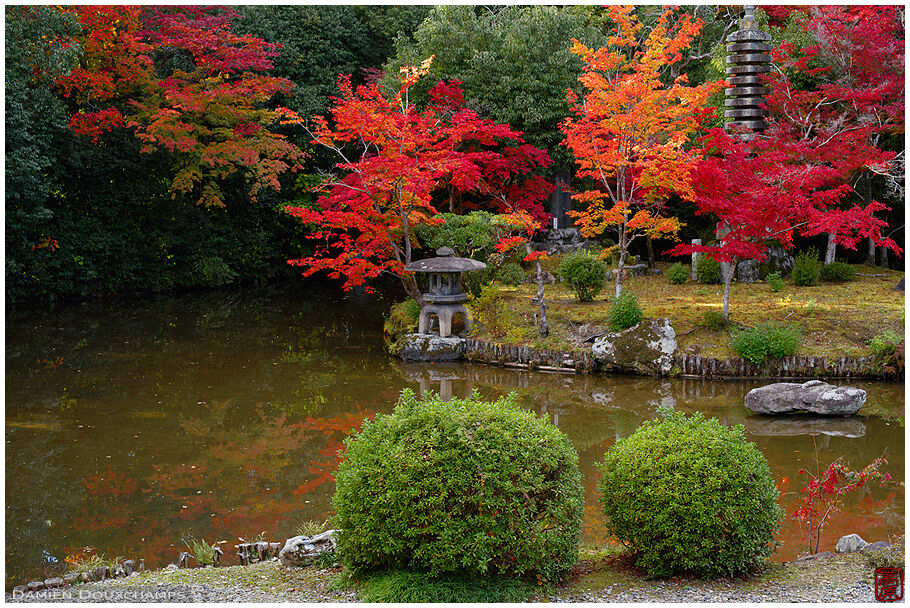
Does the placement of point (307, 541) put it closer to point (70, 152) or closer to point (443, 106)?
point (443, 106)

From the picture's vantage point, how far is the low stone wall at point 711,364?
36.7 ft

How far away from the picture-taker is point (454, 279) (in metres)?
13.6

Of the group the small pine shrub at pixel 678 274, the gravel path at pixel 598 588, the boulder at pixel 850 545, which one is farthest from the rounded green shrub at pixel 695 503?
the small pine shrub at pixel 678 274

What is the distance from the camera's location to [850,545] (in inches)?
222

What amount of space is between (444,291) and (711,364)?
4.33 meters

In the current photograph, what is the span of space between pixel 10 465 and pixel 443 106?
11460 millimetres

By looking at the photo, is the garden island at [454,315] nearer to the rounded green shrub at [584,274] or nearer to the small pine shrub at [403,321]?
the rounded green shrub at [584,274]

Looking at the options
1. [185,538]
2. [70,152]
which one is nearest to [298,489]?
[185,538]

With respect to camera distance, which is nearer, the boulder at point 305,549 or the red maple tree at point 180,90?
the boulder at point 305,549

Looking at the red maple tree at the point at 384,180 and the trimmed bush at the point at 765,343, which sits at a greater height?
the red maple tree at the point at 384,180

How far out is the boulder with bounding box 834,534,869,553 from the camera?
562 cm

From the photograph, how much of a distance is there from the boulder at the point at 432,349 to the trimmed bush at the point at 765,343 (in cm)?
407

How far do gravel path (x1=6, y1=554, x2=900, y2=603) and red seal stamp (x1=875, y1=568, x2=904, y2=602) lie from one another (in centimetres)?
5

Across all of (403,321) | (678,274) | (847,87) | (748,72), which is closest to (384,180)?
(403,321)
